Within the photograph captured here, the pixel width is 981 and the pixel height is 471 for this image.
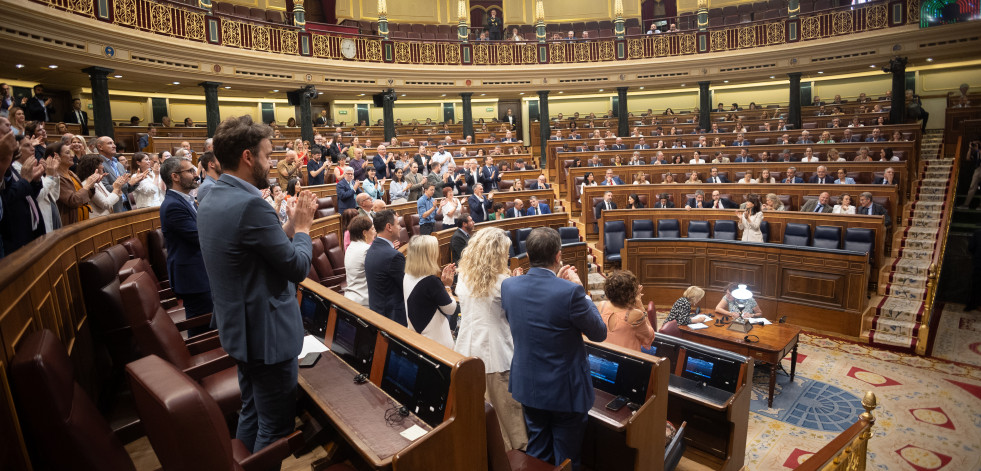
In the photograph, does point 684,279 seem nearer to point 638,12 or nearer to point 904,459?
point 904,459

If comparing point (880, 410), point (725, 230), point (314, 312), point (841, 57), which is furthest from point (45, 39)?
point (841, 57)

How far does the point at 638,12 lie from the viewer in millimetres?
18250

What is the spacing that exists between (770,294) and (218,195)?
6.51 metres

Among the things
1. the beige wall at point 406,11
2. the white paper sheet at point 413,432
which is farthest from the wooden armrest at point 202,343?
the beige wall at point 406,11

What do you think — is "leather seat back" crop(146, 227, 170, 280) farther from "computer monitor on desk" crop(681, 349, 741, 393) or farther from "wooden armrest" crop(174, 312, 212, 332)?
"computer monitor on desk" crop(681, 349, 741, 393)

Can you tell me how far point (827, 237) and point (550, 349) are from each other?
589cm

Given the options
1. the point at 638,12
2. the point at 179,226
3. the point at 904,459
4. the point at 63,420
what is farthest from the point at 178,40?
the point at 638,12

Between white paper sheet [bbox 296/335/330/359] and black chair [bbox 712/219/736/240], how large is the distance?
6228 mm

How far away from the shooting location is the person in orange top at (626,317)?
2875mm

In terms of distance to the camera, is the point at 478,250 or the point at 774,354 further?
the point at 774,354

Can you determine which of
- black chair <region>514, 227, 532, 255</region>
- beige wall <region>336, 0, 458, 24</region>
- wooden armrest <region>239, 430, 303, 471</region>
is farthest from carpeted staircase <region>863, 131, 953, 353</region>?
beige wall <region>336, 0, 458, 24</region>

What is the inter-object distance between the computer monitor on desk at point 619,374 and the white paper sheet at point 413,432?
1153 mm

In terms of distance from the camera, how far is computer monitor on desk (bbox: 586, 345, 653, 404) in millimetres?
2358

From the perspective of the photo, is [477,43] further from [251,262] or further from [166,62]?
[251,262]
